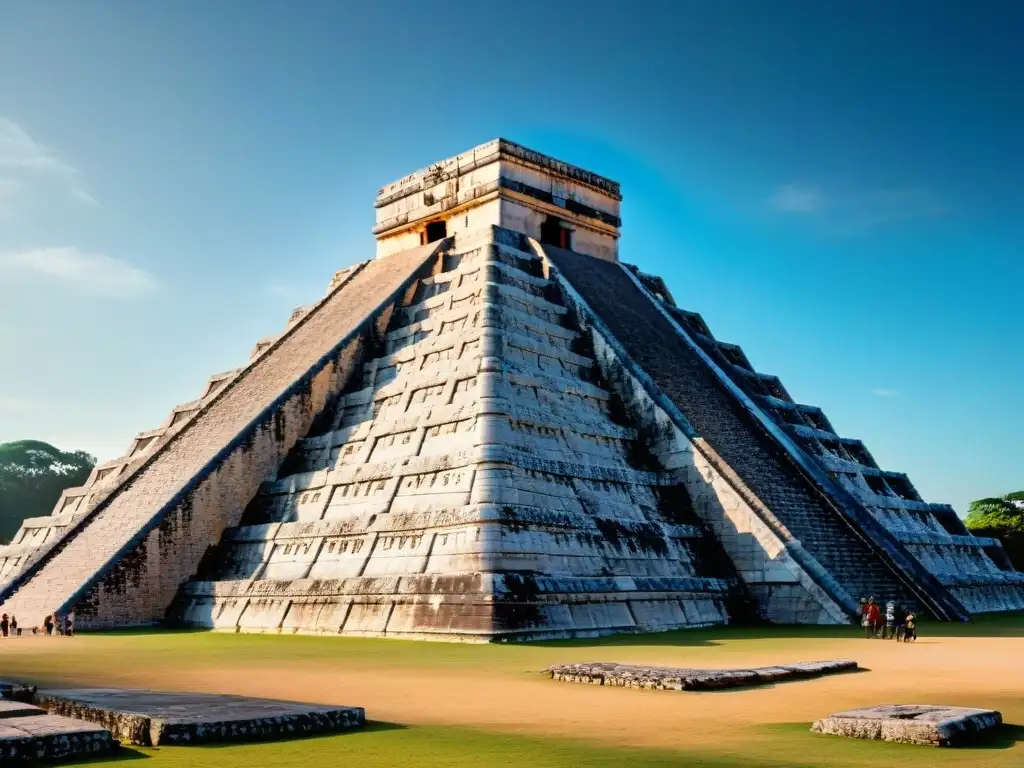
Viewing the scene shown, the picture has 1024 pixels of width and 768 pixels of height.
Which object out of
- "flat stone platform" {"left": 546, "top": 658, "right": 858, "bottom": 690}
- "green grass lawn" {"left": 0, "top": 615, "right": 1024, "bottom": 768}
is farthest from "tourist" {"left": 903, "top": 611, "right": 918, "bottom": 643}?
"flat stone platform" {"left": 546, "top": 658, "right": 858, "bottom": 690}

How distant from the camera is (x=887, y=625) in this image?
44.5 ft

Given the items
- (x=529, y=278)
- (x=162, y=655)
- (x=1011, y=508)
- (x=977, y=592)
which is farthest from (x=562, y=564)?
(x=1011, y=508)

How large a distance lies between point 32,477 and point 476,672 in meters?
41.1

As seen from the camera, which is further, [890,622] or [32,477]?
[32,477]

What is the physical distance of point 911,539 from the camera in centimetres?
1911

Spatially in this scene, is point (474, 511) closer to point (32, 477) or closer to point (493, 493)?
point (493, 493)

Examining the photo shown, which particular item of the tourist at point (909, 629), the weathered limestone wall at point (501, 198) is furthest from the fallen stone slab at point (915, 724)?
the weathered limestone wall at point (501, 198)

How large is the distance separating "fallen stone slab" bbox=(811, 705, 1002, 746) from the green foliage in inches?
1696

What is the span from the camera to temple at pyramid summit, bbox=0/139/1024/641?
13.4 meters

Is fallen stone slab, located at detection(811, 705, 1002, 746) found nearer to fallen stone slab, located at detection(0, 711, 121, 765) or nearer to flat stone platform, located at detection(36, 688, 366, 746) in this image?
flat stone platform, located at detection(36, 688, 366, 746)

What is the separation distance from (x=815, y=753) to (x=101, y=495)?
15.4 meters

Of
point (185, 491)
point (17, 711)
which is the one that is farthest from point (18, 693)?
point (185, 491)

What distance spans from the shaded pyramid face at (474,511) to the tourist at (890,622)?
91.0 inches

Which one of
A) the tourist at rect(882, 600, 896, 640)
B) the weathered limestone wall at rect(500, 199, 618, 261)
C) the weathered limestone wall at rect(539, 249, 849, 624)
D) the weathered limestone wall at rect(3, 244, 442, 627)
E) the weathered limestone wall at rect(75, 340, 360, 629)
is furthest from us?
the weathered limestone wall at rect(500, 199, 618, 261)
